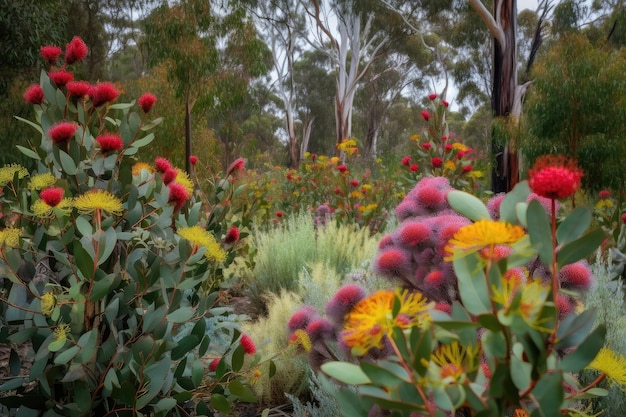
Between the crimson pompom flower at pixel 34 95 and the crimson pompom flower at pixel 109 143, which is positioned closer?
the crimson pompom flower at pixel 109 143

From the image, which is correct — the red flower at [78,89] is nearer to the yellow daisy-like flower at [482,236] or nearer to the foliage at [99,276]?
the foliage at [99,276]

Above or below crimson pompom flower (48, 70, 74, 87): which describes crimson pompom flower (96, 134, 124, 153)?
below

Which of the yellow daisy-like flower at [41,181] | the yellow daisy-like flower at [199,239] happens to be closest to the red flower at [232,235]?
the yellow daisy-like flower at [199,239]

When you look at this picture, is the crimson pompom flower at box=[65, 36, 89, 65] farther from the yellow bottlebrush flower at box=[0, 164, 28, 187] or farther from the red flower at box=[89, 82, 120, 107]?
the yellow bottlebrush flower at box=[0, 164, 28, 187]

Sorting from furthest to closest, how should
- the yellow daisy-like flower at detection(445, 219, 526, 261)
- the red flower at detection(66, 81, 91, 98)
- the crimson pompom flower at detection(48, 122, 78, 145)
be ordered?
the red flower at detection(66, 81, 91, 98) → the crimson pompom flower at detection(48, 122, 78, 145) → the yellow daisy-like flower at detection(445, 219, 526, 261)

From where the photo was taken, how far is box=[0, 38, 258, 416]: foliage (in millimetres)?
1223

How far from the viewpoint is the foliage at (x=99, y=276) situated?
122 centimetres

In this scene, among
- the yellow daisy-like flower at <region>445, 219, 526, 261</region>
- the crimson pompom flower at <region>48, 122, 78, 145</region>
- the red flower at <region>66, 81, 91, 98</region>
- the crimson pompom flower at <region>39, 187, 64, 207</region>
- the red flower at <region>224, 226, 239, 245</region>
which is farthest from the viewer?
the red flower at <region>224, 226, 239, 245</region>

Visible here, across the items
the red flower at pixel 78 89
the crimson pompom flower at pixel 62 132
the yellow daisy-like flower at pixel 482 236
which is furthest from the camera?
the red flower at pixel 78 89

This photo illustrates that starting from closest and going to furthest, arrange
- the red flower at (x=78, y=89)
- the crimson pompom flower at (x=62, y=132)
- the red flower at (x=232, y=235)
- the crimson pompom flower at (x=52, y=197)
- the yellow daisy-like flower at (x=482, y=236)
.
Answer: the yellow daisy-like flower at (x=482, y=236) < the crimson pompom flower at (x=52, y=197) < the crimson pompom flower at (x=62, y=132) < the red flower at (x=78, y=89) < the red flower at (x=232, y=235)

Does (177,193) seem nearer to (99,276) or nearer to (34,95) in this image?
(99,276)

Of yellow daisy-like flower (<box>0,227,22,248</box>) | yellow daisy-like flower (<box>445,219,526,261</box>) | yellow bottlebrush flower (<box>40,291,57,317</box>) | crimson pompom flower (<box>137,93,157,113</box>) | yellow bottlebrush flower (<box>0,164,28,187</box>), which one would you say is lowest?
yellow bottlebrush flower (<box>40,291,57,317</box>)

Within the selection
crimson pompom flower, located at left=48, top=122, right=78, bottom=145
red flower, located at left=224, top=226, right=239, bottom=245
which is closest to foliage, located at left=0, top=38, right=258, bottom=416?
crimson pompom flower, located at left=48, top=122, right=78, bottom=145

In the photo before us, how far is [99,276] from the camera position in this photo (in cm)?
126
